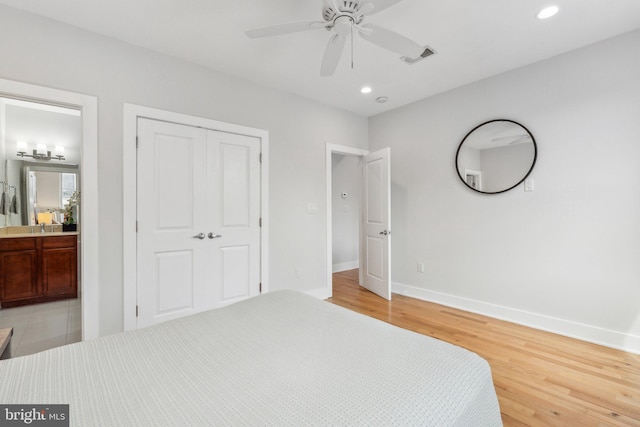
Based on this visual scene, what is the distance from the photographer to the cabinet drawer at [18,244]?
338 centimetres

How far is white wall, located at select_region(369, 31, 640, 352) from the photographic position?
2.32 m

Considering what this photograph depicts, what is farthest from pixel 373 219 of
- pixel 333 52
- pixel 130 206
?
pixel 130 206

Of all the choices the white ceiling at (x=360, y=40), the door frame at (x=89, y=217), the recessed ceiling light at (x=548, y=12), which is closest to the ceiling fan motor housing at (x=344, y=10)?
the white ceiling at (x=360, y=40)

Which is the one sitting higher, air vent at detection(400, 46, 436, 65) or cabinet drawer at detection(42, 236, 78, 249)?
air vent at detection(400, 46, 436, 65)

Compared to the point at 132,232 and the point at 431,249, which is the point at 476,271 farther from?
the point at 132,232

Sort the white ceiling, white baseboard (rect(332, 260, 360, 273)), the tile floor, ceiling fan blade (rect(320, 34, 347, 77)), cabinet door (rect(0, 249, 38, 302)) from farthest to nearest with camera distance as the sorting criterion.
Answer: white baseboard (rect(332, 260, 360, 273)) → cabinet door (rect(0, 249, 38, 302)) → the tile floor → the white ceiling → ceiling fan blade (rect(320, 34, 347, 77))

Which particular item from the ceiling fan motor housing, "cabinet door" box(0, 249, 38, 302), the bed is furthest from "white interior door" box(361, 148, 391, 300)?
"cabinet door" box(0, 249, 38, 302)

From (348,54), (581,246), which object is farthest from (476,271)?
(348,54)

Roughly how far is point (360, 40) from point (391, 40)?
656mm

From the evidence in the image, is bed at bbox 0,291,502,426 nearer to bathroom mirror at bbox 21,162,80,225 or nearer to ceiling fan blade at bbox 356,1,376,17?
ceiling fan blade at bbox 356,1,376,17

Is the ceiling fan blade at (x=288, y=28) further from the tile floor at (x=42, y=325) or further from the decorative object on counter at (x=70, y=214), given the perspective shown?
the decorative object on counter at (x=70, y=214)

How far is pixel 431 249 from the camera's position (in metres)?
3.59

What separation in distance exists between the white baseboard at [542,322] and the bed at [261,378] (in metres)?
2.26

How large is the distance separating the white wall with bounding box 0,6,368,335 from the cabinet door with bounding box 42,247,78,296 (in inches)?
86.6
